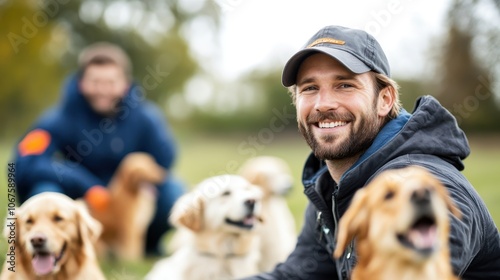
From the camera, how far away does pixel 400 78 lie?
13.4 metres

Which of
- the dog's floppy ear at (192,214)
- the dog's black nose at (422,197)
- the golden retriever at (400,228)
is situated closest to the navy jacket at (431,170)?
the golden retriever at (400,228)

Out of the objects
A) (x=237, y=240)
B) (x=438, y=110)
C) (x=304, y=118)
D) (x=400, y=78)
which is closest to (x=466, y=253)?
(x=438, y=110)

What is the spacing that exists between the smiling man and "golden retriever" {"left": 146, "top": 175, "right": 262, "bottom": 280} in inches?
63.6

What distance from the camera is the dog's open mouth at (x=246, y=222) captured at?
15.2 ft

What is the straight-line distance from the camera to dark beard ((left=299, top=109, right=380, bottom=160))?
2.78 meters

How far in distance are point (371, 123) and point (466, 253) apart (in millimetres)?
852

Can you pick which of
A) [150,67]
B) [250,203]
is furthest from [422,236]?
[150,67]

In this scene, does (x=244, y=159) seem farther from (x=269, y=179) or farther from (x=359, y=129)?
(x=359, y=129)

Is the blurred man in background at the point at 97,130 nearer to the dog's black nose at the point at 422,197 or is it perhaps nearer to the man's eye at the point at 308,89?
the man's eye at the point at 308,89

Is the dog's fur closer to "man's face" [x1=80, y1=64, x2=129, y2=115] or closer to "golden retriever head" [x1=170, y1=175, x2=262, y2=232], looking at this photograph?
"man's face" [x1=80, y1=64, x2=129, y2=115]

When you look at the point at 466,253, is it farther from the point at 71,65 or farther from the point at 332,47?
the point at 71,65

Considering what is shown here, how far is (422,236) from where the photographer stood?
168 cm

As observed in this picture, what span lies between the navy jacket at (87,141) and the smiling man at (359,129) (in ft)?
12.5

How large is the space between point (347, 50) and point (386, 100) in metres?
0.39
